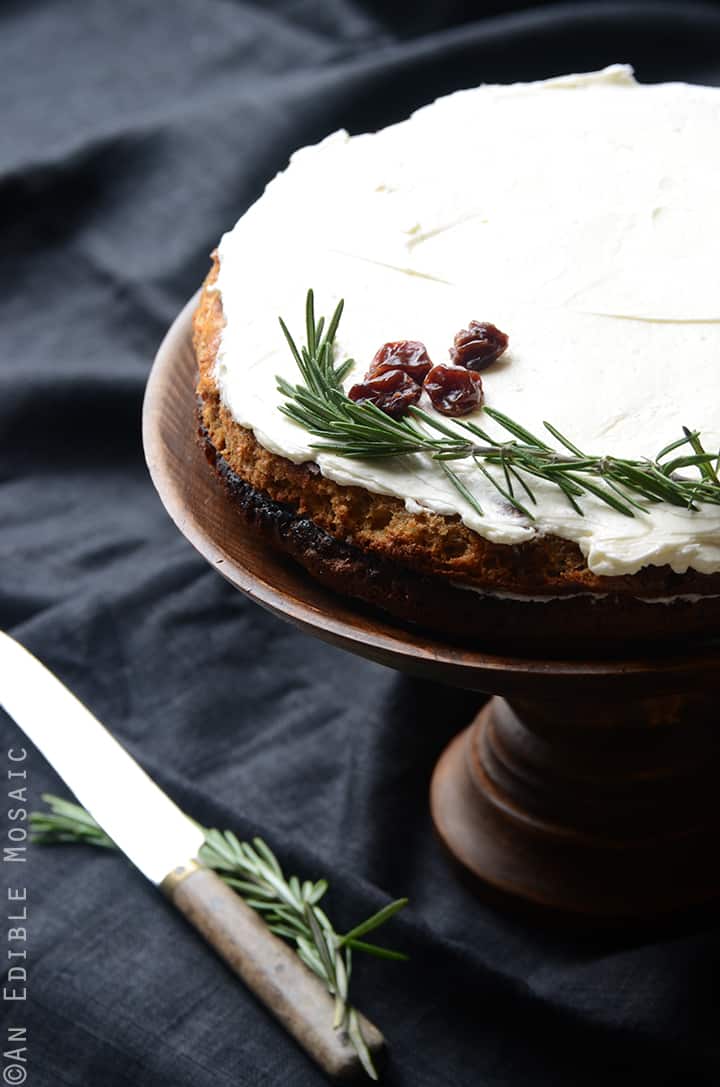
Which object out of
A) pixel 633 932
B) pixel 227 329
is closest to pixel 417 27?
pixel 227 329

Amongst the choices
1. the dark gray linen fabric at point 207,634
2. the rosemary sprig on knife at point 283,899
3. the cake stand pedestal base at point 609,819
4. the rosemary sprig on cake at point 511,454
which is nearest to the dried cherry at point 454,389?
the rosemary sprig on cake at point 511,454

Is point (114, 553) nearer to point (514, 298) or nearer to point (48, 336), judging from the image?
point (48, 336)

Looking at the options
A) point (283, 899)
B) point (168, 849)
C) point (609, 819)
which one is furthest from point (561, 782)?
point (168, 849)

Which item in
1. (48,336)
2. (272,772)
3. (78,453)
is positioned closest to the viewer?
(272,772)

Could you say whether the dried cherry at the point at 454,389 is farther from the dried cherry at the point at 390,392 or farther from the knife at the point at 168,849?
the knife at the point at 168,849

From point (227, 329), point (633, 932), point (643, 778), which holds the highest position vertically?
point (227, 329)

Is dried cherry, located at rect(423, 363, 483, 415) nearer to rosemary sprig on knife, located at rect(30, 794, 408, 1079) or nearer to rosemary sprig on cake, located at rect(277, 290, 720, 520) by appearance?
rosemary sprig on cake, located at rect(277, 290, 720, 520)

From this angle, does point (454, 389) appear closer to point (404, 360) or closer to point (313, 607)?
point (404, 360)
